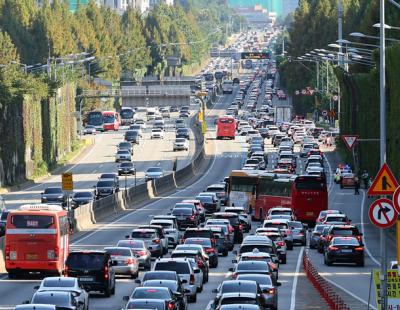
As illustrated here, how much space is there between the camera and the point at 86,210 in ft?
291

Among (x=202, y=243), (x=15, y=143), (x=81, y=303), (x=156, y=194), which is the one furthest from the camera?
(x=15, y=143)

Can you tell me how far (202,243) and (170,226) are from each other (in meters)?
11.8

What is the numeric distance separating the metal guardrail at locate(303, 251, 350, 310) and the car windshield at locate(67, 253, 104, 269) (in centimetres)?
727

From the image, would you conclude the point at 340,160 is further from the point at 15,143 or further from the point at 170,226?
the point at 170,226

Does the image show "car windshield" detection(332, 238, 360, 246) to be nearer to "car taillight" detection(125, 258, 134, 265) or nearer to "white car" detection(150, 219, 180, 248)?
"white car" detection(150, 219, 180, 248)

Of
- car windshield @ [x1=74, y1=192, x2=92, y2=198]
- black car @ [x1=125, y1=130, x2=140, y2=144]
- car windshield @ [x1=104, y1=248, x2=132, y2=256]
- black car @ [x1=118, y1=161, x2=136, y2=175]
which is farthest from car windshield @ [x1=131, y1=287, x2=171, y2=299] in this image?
black car @ [x1=125, y1=130, x2=140, y2=144]

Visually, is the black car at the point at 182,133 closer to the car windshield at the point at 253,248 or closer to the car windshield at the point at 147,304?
the car windshield at the point at 253,248

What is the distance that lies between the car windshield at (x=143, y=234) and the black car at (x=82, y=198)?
31.1 metres

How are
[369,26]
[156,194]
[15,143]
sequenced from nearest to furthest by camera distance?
[156,194] < [15,143] < [369,26]

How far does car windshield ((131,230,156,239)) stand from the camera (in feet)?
226

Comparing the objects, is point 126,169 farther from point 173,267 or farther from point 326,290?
point 173,267

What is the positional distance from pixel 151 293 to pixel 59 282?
3.84m

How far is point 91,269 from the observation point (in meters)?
51.4

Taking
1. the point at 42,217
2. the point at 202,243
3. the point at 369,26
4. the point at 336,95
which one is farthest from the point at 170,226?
the point at 336,95
